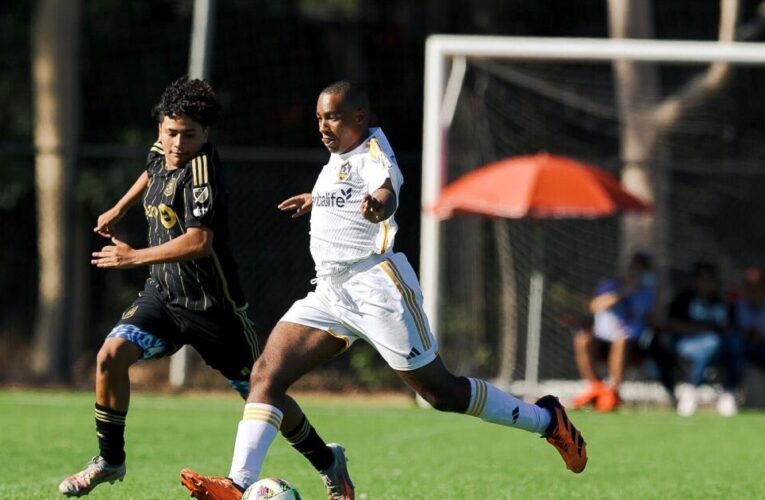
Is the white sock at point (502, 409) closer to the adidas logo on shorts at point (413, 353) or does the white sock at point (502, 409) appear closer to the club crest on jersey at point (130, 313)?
the adidas logo on shorts at point (413, 353)

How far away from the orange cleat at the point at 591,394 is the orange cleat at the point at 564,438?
8.38 meters

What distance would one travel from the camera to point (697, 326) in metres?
15.6

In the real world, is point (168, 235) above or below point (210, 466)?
above

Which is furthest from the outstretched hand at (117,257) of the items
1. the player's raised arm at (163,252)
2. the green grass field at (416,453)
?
the green grass field at (416,453)

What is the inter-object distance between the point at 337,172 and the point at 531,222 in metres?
11.5

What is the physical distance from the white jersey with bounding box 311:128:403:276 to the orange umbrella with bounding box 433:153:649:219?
8.45 meters

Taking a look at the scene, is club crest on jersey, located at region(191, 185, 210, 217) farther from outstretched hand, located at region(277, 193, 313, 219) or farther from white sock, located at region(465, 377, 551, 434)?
white sock, located at region(465, 377, 551, 434)

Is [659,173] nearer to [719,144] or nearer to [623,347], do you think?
[719,144]

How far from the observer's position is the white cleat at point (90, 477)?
6.62 metres

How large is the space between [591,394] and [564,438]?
334 inches

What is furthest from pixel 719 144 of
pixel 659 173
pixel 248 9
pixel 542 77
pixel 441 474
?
pixel 441 474

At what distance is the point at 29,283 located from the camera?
19.2m

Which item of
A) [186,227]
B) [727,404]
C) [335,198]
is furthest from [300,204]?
[727,404]

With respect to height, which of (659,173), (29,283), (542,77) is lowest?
(29,283)
